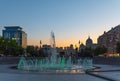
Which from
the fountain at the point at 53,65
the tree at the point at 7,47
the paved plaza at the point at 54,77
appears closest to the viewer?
the paved plaza at the point at 54,77

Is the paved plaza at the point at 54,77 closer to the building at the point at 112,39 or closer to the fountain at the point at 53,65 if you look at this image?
the fountain at the point at 53,65

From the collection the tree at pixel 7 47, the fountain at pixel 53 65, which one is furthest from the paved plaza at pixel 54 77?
the tree at pixel 7 47

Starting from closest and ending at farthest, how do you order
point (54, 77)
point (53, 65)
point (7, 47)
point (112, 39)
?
point (54, 77), point (53, 65), point (7, 47), point (112, 39)

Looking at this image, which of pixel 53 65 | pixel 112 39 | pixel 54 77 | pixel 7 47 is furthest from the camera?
pixel 112 39

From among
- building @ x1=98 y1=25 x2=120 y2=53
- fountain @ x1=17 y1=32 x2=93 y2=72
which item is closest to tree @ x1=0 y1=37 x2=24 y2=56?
fountain @ x1=17 y1=32 x2=93 y2=72

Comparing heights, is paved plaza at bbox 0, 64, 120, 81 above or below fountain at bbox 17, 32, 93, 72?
below

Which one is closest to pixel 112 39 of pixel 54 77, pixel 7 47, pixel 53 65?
pixel 7 47

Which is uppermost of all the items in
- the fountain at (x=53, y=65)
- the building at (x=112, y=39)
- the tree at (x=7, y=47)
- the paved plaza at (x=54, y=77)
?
the building at (x=112, y=39)

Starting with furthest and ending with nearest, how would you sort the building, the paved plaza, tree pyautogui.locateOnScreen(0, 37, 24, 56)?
the building, tree pyautogui.locateOnScreen(0, 37, 24, 56), the paved plaza

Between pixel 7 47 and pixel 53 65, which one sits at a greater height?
pixel 7 47

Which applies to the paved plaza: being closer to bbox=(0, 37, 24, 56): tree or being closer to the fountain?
the fountain

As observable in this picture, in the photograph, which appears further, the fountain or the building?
the building

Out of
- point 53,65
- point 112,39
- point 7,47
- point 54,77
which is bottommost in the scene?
point 54,77

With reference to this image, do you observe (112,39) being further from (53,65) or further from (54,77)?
(54,77)
